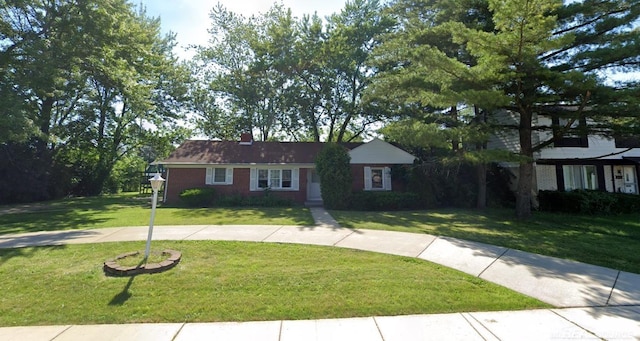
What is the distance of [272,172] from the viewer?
62.8 feet

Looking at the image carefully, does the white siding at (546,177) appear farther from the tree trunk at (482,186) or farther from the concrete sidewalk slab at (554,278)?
the concrete sidewalk slab at (554,278)

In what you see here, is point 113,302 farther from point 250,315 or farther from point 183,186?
point 183,186

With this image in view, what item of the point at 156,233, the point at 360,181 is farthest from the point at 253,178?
the point at 156,233

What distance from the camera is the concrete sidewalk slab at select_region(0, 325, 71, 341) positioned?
337 centimetres

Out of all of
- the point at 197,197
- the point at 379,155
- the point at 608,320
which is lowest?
the point at 608,320

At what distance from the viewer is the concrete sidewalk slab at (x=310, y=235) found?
7777mm

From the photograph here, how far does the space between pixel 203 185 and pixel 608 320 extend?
1835cm

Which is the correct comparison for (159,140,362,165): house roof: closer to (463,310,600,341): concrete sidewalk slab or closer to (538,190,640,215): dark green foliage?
(538,190,640,215): dark green foliage

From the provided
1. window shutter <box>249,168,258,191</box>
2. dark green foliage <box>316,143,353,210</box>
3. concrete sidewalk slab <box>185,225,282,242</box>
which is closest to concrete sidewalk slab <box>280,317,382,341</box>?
concrete sidewalk slab <box>185,225,282,242</box>

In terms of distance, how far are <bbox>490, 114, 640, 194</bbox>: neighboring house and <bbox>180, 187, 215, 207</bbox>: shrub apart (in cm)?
1700

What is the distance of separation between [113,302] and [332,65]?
21.6 metres

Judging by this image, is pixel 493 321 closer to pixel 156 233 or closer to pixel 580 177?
pixel 156 233

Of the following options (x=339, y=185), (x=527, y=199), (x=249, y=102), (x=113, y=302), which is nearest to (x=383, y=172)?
(x=339, y=185)

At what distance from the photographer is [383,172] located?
1869 cm
